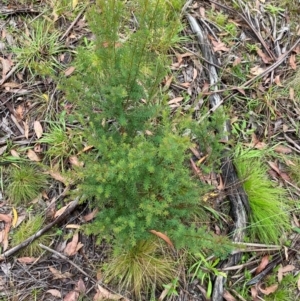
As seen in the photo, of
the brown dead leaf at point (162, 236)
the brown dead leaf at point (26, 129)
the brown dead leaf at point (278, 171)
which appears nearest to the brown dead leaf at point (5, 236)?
the brown dead leaf at point (26, 129)

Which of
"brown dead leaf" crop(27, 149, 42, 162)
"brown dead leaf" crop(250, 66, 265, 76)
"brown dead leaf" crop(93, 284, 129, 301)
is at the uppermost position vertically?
"brown dead leaf" crop(250, 66, 265, 76)

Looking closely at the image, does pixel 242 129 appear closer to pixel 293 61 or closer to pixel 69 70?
pixel 293 61

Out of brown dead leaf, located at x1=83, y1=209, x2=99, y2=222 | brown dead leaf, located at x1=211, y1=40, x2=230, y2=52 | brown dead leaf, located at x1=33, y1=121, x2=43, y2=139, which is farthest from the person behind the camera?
brown dead leaf, located at x1=211, y1=40, x2=230, y2=52

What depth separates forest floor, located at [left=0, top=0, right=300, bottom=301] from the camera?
109 inches

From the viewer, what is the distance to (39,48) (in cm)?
350

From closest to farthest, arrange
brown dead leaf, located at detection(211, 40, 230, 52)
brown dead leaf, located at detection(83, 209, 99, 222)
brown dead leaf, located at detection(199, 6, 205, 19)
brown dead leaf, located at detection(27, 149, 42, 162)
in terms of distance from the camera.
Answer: brown dead leaf, located at detection(83, 209, 99, 222)
brown dead leaf, located at detection(27, 149, 42, 162)
brown dead leaf, located at detection(211, 40, 230, 52)
brown dead leaf, located at detection(199, 6, 205, 19)

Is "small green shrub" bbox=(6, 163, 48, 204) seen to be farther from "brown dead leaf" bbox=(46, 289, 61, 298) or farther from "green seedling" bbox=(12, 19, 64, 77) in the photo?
"green seedling" bbox=(12, 19, 64, 77)

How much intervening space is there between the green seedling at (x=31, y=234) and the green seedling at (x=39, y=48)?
1.23 meters

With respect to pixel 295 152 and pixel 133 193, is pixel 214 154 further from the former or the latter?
pixel 295 152

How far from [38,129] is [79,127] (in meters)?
Answer: 0.32

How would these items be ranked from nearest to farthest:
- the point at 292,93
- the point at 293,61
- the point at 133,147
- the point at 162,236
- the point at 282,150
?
the point at 133,147, the point at 162,236, the point at 282,150, the point at 292,93, the point at 293,61

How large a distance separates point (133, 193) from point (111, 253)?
0.61 m

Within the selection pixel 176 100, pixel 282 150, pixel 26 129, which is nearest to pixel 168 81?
pixel 176 100

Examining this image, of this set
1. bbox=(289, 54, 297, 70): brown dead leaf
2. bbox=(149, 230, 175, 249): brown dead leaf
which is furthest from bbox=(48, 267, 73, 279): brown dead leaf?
bbox=(289, 54, 297, 70): brown dead leaf
